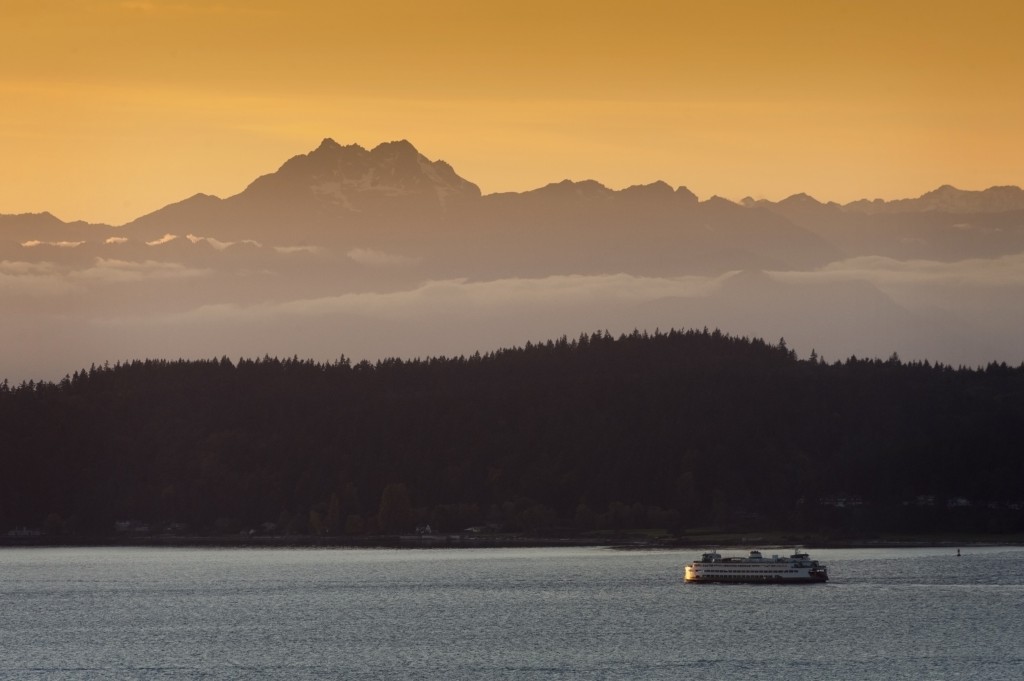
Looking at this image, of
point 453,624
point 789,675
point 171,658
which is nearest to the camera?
point 789,675

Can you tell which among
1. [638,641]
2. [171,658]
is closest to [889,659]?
[638,641]

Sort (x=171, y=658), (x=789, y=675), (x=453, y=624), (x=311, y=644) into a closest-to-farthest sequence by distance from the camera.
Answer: (x=789, y=675), (x=171, y=658), (x=311, y=644), (x=453, y=624)

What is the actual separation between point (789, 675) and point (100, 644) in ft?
212

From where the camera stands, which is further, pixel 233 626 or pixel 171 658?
pixel 233 626

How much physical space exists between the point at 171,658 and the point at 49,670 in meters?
12.1

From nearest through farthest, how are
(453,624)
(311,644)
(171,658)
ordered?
(171,658)
(311,644)
(453,624)

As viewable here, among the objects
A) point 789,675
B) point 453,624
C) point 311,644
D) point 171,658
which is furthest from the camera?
point 453,624

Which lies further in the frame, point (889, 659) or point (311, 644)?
point (311, 644)

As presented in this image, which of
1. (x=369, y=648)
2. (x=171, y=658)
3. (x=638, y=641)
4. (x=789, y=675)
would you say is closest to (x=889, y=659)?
(x=789, y=675)

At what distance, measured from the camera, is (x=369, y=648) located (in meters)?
178

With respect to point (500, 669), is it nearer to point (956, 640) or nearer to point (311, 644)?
point (311, 644)

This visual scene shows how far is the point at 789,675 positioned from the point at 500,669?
74.3 feet

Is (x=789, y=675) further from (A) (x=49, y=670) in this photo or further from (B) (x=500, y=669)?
(A) (x=49, y=670)

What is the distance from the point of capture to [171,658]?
170m
